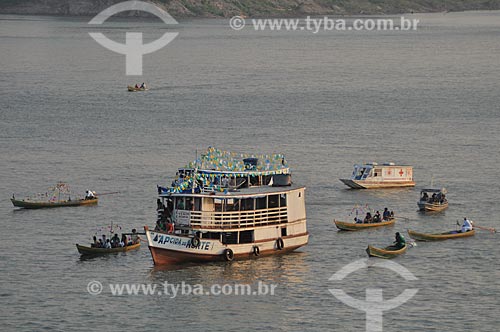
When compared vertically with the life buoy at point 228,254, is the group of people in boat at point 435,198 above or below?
above

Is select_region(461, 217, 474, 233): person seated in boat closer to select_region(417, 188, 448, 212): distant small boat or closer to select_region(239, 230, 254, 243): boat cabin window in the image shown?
select_region(417, 188, 448, 212): distant small boat

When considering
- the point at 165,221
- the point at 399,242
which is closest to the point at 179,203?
the point at 165,221

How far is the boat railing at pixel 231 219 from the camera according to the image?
289 feet

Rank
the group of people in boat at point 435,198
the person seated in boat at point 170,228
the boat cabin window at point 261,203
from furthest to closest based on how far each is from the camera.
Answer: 1. the group of people in boat at point 435,198
2. the boat cabin window at point 261,203
3. the person seated in boat at point 170,228

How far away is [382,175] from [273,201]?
101 feet

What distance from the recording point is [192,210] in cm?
8812

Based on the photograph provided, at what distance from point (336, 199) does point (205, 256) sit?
27.7 m

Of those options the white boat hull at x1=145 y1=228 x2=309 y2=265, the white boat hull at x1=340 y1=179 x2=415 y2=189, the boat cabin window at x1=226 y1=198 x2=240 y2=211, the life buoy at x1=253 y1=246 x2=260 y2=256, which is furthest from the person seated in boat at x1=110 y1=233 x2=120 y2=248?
the white boat hull at x1=340 y1=179 x2=415 y2=189

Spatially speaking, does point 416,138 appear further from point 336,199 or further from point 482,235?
point 482,235

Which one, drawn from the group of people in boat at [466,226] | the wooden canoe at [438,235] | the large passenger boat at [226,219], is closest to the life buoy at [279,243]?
the large passenger boat at [226,219]

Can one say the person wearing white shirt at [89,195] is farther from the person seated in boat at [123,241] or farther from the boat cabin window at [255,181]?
the boat cabin window at [255,181]

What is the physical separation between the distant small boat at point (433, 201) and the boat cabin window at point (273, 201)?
69.8 feet

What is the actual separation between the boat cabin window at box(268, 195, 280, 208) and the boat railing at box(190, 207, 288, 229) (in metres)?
0.50

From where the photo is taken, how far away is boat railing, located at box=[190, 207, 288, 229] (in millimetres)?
87938
